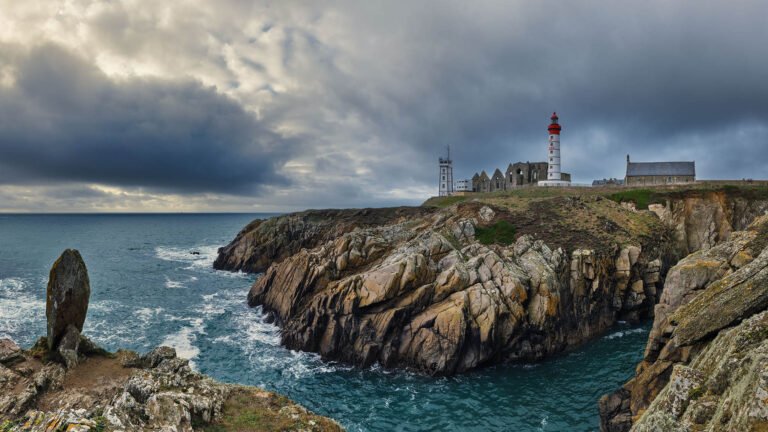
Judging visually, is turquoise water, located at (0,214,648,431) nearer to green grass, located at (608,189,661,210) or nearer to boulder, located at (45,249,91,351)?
boulder, located at (45,249,91,351)

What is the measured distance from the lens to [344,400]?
29.1m

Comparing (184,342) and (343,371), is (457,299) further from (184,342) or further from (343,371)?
(184,342)

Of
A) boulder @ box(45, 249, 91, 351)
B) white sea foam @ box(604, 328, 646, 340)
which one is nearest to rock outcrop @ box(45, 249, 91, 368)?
boulder @ box(45, 249, 91, 351)

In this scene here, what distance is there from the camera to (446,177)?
12125 centimetres

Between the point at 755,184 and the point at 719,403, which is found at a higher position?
the point at 755,184

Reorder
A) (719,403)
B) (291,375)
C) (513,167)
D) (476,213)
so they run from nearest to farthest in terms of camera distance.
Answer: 1. (719,403)
2. (291,375)
3. (476,213)
4. (513,167)

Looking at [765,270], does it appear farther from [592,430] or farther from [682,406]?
[592,430]

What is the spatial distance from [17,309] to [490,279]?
61.1 meters

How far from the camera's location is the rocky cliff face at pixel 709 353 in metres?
11.1

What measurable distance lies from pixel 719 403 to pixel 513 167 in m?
98.7

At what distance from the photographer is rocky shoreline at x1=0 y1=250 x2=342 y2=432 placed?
44.2 ft

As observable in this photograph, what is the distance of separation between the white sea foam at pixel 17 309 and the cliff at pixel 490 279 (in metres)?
25.3

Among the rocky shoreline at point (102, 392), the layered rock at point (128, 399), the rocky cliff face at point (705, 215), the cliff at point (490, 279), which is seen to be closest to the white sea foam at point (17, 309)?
the cliff at point (490, 279)

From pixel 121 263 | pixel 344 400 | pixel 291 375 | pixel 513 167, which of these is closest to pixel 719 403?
pixel 344 400
